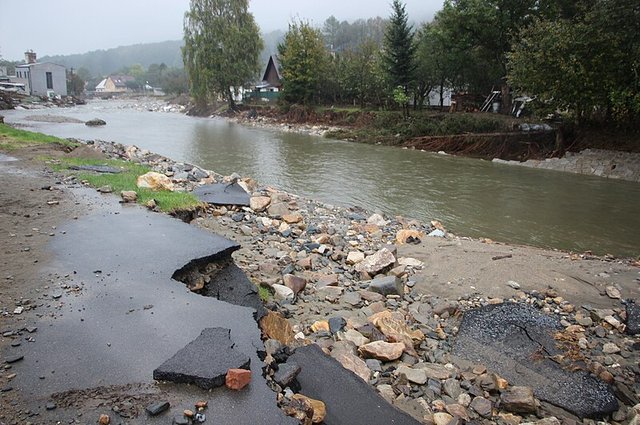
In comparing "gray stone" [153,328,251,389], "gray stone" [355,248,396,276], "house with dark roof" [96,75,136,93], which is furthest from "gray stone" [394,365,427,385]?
"house with dark roof" [96,75,136,93]

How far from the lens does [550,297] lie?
244 inches

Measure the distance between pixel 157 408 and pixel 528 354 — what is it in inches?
158

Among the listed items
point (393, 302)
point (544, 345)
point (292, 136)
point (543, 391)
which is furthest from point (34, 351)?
point (292, 136)

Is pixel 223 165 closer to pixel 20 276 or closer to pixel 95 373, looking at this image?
pixel 20 276

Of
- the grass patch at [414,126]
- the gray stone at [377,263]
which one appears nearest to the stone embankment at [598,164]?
the grass patch at [414,126]

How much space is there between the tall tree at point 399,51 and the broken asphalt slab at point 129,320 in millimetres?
27307

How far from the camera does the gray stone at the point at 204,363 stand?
3301 mm

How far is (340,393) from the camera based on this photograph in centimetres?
377

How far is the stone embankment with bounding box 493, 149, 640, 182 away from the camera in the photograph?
60.4 ft

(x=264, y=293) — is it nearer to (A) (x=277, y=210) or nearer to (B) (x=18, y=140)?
(A) (x=277, y=210)

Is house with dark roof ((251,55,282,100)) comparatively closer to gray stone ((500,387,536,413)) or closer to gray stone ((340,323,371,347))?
gray stone ((340,323,371,347))

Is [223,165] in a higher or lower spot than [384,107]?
lower

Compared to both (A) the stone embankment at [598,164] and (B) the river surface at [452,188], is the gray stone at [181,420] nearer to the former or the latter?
(B) the river surface at [452,188]

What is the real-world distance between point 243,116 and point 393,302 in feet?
140
